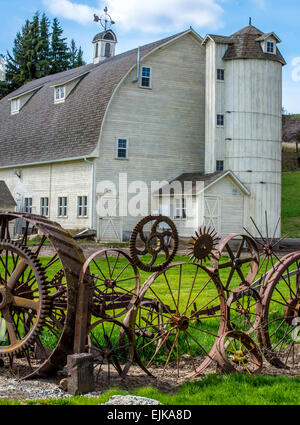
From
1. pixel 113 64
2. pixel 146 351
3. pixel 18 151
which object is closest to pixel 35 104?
pixel 18 151

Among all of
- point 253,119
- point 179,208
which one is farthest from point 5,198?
point 253,119

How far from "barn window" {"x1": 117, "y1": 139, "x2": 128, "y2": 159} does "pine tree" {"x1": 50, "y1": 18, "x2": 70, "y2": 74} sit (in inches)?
1321

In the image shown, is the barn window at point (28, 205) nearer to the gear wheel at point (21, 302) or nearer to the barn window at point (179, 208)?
the barn window at point (179, 208)

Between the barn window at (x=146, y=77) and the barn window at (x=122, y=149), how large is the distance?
3.23m

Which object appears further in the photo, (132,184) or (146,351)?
(132,184)

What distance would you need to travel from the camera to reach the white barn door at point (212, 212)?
2981cm

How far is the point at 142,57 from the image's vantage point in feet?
103

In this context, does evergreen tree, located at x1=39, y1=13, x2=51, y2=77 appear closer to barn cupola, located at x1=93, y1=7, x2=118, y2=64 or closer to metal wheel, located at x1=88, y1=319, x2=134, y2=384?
barn cupola, located at x1=93, y1=7, x2=118, y2=64

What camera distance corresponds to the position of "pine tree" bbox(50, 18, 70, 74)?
62281 mm

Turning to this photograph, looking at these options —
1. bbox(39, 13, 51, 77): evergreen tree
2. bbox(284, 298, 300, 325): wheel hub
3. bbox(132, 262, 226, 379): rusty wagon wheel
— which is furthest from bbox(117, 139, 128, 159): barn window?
bbox(39, 13, 51, 77): evergreen tree

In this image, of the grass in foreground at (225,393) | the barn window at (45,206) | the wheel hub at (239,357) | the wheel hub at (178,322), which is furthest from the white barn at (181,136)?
the grass in foreground at (225,393)

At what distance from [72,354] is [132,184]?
81.6 feet

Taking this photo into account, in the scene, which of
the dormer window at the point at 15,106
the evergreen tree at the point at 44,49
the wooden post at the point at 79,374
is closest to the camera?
the wooden post at the point at 79,374
